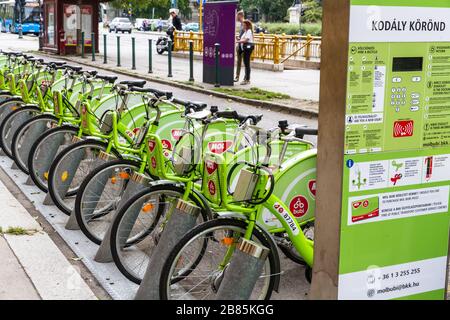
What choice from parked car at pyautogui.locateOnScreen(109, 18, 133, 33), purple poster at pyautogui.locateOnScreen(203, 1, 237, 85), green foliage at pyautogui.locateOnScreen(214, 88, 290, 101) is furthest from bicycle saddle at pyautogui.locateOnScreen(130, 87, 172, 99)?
parked car at pyautogui.locateOnScreen(109, 18, 133, 33)

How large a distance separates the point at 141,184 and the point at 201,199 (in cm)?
61

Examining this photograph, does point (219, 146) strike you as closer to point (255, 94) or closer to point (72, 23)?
point (255, 94)

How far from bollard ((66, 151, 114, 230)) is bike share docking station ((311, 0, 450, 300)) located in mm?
2278

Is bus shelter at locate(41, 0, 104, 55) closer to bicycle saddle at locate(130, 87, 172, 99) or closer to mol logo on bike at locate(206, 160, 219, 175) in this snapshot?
bicycle saddle at locate(130, 87, 172, 99)

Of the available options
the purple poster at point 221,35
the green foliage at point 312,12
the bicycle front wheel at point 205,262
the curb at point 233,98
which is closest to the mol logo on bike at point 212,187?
the bicycle front wheel at point 205,262

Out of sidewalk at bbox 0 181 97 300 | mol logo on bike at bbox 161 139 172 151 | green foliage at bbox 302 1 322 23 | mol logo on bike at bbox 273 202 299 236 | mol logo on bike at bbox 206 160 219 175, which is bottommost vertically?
sidewalk at bbox 0 181 97 300

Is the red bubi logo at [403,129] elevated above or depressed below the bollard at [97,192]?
above

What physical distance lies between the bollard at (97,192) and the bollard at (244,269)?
6.36 ft

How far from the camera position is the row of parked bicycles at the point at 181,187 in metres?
3.76

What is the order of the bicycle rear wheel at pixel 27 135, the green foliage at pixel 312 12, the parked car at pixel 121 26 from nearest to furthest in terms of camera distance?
the bicycle rear wheel at pixel 27 135
the green foliage at pixel 312 12
the parked car at pixel 121 26

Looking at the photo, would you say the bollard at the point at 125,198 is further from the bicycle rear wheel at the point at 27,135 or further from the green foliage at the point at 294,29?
the green foliage at the point at 294,29

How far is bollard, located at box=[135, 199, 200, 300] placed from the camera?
3.95 meters

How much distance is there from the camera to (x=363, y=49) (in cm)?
320
